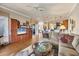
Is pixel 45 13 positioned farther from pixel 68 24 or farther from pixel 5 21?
pixel 5 21

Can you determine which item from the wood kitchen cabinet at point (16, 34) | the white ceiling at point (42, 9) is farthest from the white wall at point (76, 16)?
the wood kitchen cabinet at point (16, 34)

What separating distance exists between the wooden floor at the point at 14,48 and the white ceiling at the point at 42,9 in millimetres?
434

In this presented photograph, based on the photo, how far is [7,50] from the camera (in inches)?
90.0

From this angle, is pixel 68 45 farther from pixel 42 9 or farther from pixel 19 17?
pixel 19 17

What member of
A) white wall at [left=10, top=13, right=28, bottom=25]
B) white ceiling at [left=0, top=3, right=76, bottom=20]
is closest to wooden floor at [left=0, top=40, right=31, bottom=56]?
white wall at [left=10, top=13, right=28, bottom=25]

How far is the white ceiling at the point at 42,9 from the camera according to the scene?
228cm

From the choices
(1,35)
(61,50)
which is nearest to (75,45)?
(61,50)

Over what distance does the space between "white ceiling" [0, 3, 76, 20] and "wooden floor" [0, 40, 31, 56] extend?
43 centimetres

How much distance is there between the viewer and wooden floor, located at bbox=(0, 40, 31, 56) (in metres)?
2.29

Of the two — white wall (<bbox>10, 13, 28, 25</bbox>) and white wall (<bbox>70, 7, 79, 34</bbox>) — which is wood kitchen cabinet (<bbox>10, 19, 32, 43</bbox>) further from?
white wall (<bbox>70, 7, 79, 34</bbox>)

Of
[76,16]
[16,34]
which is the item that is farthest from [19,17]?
[76,16]

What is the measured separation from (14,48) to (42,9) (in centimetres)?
74

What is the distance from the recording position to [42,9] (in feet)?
7.55

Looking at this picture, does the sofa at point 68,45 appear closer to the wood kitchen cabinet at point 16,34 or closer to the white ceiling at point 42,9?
the white ceiling at point 42,9
